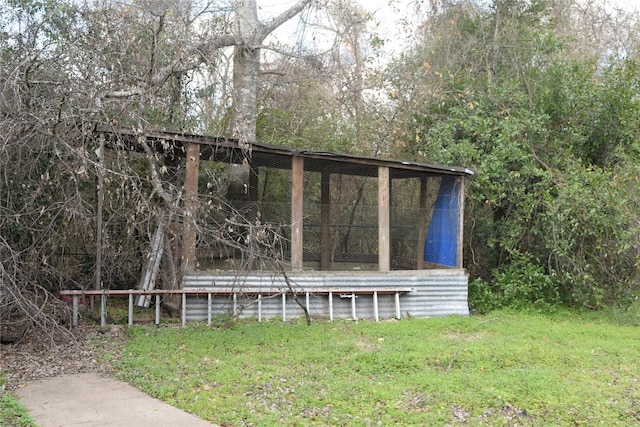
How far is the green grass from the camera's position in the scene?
19.7ft

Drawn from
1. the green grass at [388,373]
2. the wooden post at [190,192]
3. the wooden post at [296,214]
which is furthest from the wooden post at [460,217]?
the wooden post at [190,192]

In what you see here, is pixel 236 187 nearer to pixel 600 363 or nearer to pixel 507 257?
pixel 507 257

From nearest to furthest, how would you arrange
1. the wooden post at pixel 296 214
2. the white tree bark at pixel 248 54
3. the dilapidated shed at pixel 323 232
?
1. the dilapidated shed at pixel 323 232
2. the wooden post at pixel 296 214
3. the white tree bark at pixel 248 54

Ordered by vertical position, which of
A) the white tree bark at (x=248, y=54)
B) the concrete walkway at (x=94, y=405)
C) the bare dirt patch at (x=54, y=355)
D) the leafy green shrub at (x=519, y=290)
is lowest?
the concrete walkway at (x=94, y=405)

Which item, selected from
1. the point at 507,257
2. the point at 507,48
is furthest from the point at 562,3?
the point at 507,257

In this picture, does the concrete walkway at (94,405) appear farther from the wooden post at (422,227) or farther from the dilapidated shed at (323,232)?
the wooden post at (422,227)

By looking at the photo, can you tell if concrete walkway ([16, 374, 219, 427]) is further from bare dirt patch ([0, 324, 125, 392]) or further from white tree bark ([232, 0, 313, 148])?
white tree bark ([232, 0, 313, 148])

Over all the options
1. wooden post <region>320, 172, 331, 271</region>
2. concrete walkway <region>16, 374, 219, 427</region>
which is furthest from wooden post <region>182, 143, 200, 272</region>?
concrete walkway <region>16, 374, 219, 427</region>

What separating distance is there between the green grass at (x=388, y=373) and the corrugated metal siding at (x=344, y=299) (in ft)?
1.83

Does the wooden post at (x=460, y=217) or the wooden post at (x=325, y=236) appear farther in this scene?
the wooden post at (x=460, y=217)

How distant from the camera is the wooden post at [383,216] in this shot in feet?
37.3

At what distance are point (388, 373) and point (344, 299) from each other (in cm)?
370

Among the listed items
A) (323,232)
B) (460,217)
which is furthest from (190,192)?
(460,217)

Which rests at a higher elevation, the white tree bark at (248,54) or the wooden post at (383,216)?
the white tree bark at (248,54)
